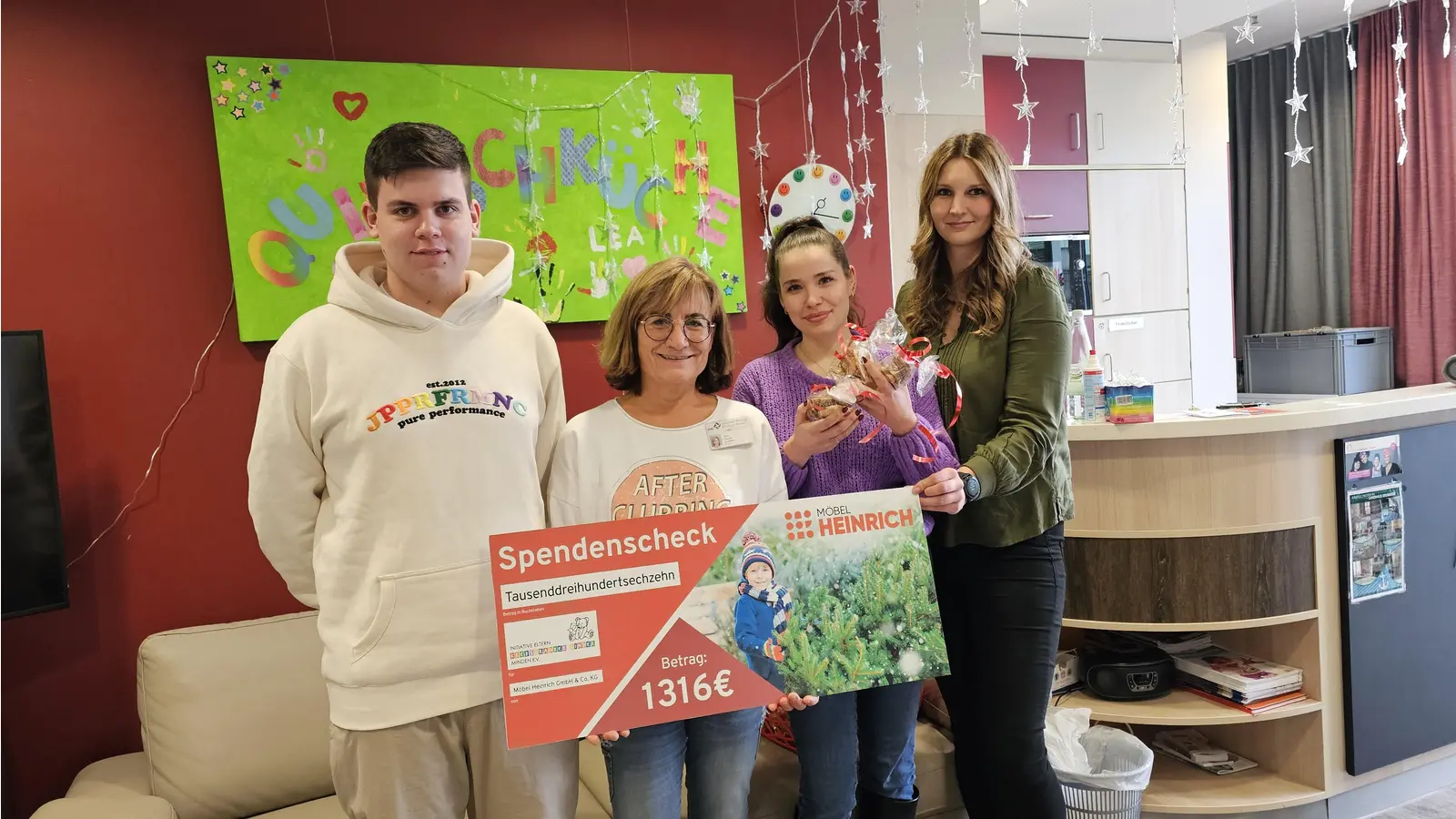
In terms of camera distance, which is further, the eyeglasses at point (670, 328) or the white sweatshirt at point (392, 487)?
the eyeglasses at point (670, 328)

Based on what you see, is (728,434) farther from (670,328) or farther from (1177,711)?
(1177,711)

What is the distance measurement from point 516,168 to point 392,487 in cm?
156

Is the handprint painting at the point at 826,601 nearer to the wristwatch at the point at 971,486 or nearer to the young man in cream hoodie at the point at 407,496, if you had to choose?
the wristwatch at the point at 971,486

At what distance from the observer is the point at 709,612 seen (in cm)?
152

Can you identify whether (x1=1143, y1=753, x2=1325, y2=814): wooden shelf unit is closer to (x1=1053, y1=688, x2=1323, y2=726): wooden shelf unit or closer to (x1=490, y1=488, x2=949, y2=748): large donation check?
(x1=1053, y1=688, x2=1323, y2=726): wooden shelf unit

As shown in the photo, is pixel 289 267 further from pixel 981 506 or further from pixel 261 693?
pixel 981 506

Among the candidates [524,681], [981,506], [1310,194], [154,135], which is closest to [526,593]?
[524,681]

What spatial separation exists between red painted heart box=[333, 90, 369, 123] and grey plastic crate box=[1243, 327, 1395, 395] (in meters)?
5.66

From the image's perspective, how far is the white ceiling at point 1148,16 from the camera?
4.70 m

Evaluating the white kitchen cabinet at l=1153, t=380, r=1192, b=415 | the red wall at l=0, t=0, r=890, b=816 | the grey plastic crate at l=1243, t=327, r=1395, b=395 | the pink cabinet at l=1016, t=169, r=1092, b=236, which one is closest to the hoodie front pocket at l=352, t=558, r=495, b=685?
the red wall at l=0, t=0, r=890, b=816

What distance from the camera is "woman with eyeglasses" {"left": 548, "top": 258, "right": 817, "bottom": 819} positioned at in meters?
1.59

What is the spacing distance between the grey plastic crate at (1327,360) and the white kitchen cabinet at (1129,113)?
5.01 feet

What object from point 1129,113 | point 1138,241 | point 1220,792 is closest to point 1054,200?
point 1138,241

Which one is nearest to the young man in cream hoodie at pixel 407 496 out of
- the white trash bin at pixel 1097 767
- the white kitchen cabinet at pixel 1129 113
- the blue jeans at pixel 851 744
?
the blue jeans at pixel 851 744
